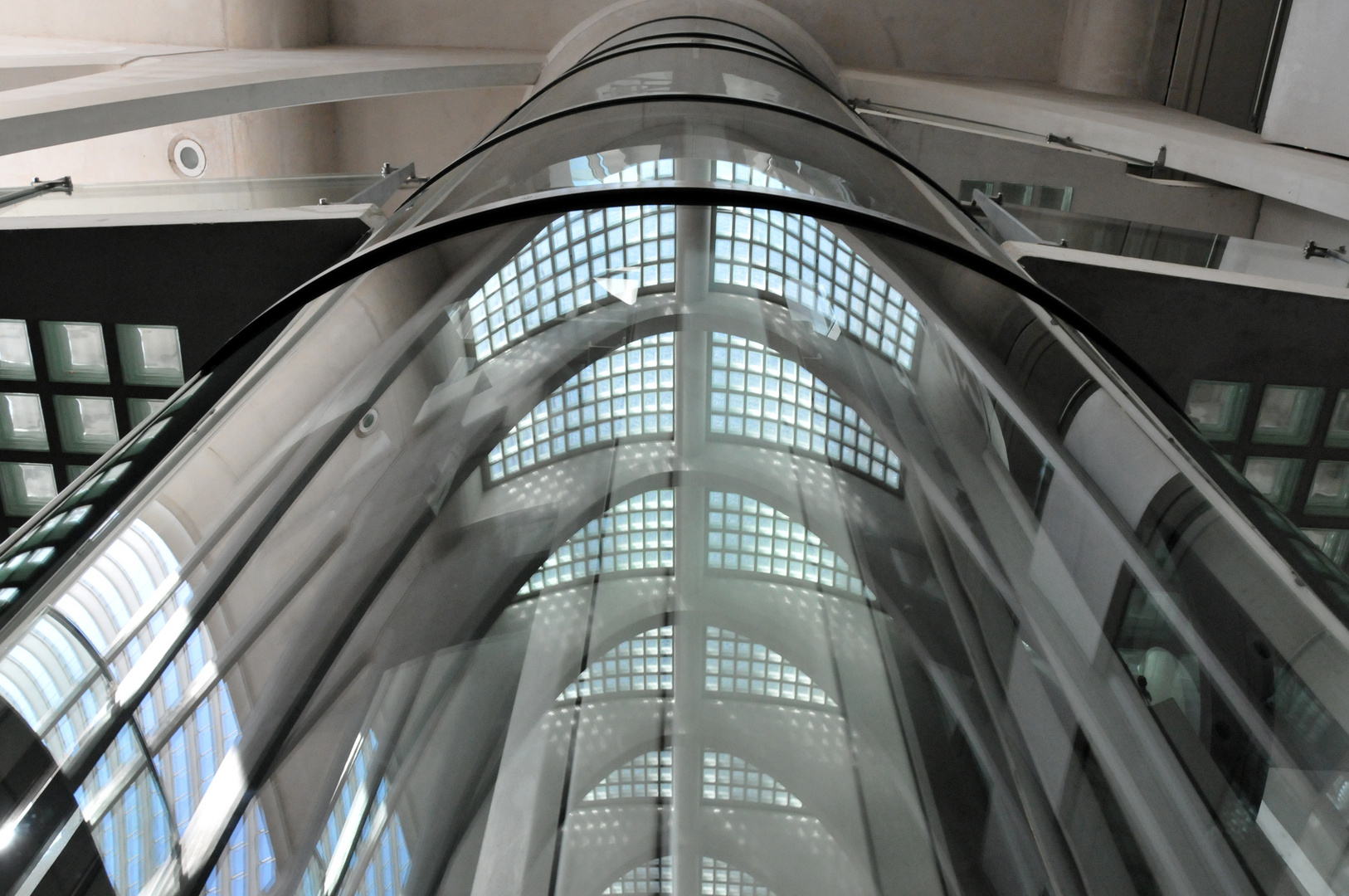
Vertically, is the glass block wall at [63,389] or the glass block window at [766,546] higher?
the glass block wall at [63,389]

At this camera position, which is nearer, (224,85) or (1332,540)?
(1332,540)

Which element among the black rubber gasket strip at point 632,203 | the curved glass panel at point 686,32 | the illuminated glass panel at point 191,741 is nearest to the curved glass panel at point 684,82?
the curved glass panel at point 686,32

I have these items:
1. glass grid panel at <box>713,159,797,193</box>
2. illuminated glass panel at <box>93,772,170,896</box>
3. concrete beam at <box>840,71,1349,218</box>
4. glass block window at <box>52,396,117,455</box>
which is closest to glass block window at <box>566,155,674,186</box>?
glass grid panel at <box>713,159,797,193</box>

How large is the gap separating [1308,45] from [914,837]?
6.80 meters

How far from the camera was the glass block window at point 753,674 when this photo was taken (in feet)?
4.20

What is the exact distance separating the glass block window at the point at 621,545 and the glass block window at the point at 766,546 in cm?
7

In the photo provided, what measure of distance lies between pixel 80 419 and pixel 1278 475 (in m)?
5.07

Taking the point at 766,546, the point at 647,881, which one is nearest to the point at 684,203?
the point at 766,546

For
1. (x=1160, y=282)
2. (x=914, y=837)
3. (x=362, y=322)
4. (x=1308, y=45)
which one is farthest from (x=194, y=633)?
(x=1308, y=45)

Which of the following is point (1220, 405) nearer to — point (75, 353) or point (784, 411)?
point (784, 411)

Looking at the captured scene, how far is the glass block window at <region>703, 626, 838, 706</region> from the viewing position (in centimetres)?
128

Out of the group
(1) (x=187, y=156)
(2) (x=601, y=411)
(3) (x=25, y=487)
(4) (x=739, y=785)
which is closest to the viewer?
(4) (x=739, y=785)

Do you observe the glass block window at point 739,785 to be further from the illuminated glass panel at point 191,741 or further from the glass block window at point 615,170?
the glass block window at point 615,170

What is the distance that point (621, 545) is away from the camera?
1.46 metres
